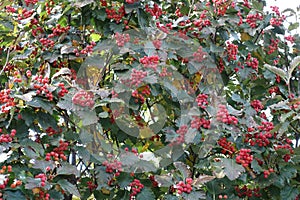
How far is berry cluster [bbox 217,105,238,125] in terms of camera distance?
7.16ft

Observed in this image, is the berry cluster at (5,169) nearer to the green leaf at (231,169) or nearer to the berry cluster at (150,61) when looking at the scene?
the berry cluster at (150,61)

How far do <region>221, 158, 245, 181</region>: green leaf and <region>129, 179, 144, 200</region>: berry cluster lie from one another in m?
0.40

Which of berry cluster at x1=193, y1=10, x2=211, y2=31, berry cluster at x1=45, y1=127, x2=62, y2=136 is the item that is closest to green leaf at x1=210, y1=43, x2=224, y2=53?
berry cluster at x1=193, y1=10, x2=211, y2=31

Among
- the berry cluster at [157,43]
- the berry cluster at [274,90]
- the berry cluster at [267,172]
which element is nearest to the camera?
the berry cluster at [267,172]

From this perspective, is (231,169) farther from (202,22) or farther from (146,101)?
(202,22)

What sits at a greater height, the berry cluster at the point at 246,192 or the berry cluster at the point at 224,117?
the berry cluster at the point at 224,117

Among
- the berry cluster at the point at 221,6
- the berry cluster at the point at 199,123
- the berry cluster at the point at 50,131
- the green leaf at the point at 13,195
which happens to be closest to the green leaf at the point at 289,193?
the berry cluster at the point at 199,123

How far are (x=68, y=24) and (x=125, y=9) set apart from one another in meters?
0.41

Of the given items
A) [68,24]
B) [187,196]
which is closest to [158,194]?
[187,196]

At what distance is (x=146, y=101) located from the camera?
8.74 feet


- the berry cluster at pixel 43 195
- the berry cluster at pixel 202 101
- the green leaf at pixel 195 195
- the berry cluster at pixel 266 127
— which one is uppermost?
the berry cluster at pixel 202 101

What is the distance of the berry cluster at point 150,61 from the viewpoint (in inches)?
92.0

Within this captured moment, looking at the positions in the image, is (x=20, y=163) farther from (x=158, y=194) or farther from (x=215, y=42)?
(x=215, y=42)

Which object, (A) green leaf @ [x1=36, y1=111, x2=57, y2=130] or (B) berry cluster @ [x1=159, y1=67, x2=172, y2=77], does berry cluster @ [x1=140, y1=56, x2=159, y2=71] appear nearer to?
(B) berry cluster @ [x1=159, y1=67, x2=172, y2=77]
